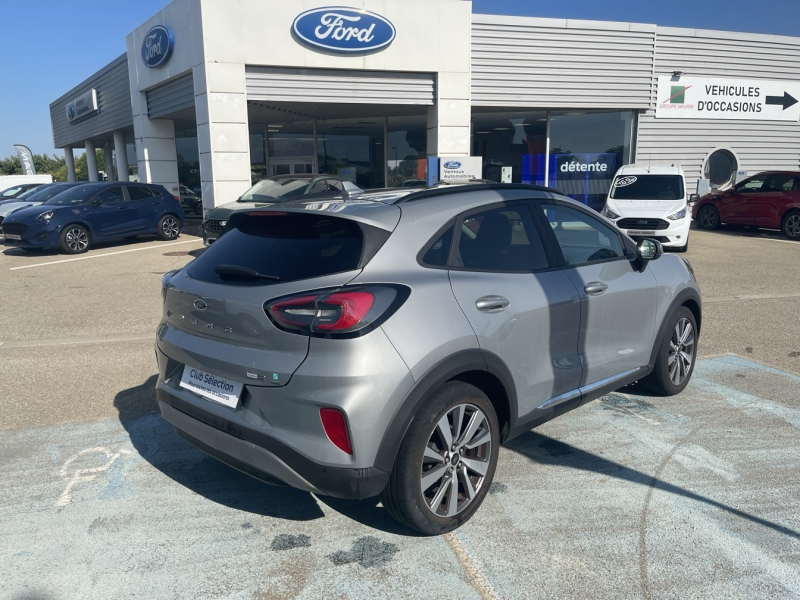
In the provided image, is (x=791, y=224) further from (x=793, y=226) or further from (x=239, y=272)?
(x=239, y=272)

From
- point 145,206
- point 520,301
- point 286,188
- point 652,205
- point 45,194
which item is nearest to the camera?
point 520,301

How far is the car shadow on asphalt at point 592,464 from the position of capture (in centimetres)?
323

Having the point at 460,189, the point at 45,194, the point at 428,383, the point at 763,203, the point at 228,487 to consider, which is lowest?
the point at 228,487

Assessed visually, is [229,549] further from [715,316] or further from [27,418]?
[715,316]

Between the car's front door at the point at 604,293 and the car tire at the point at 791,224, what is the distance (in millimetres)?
13881

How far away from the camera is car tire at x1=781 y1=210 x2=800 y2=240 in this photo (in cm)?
1560

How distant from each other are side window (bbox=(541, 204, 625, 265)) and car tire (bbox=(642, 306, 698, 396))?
83 centimetres

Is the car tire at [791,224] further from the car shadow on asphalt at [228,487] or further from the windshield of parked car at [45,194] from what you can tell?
the windshield of parked car at [45,194]

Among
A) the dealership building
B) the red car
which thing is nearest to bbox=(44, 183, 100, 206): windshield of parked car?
the dealership building

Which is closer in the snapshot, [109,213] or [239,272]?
[239,272]

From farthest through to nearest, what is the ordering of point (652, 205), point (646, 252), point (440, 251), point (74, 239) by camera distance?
point (652, 205)
point (74, 239)
point (646, 252)
point (440, 251)

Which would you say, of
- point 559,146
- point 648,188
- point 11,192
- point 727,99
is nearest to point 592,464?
point 648,188

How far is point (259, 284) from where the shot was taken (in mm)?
2934

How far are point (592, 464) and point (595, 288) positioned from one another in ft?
3.52
